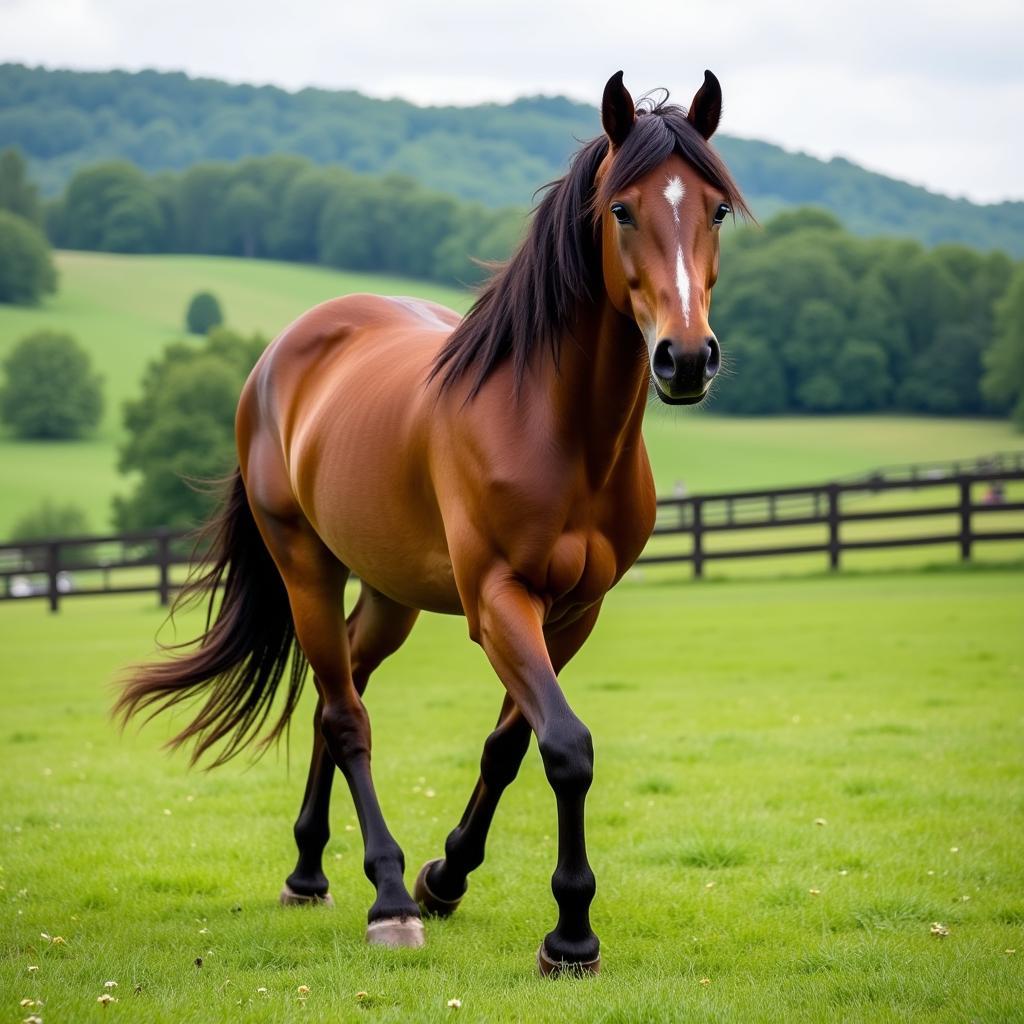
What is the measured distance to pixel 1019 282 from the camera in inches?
2709

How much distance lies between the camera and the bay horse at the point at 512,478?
3.68m

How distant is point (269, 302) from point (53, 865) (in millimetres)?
93363

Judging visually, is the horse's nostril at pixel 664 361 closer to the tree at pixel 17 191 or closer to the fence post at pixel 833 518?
the fence post at pixel 833 518

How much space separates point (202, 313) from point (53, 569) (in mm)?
65080

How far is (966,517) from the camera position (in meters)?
22.4

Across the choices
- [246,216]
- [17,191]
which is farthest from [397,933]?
[246,216]

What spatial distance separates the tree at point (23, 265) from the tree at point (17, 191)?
678 inches

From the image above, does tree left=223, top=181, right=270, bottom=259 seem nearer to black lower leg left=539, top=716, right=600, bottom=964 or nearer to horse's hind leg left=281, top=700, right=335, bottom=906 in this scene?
horse's hind leg left=281, top=700, right=335, bottom=906

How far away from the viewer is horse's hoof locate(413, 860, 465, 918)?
15.8 ft

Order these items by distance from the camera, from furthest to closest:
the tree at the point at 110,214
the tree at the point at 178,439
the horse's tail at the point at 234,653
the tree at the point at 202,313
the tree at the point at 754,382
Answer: the tree at the point at 110,214
the tree at the point at 202,313
the tree at the point at 754,382
the tree at the point at 178,439
the horse's tail at the point at 234,653

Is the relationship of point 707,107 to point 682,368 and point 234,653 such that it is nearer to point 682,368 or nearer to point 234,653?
point 682,368

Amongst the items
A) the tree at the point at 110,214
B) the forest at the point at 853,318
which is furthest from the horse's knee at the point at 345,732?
the tree at the point at 110,214

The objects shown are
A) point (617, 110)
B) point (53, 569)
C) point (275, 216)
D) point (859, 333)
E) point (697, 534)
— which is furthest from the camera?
point (275, 216)

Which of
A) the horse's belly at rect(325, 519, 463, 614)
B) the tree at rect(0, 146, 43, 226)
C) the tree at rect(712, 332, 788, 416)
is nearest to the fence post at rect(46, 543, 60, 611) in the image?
the horse's belly at rect(325, 519, 463, 614)
